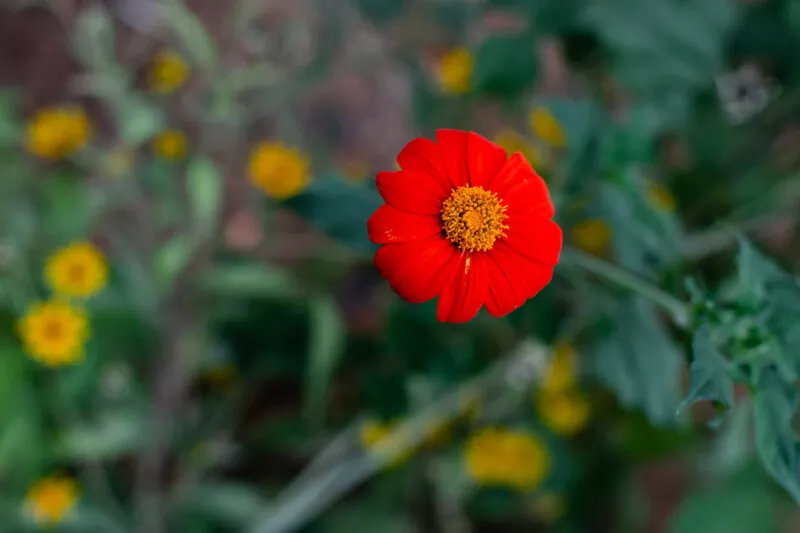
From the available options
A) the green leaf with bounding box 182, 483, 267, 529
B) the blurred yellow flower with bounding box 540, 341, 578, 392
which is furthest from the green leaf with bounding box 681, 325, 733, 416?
the green leaf with bounding box 182, 483, 267, 529

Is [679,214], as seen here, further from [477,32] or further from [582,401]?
[477,32]

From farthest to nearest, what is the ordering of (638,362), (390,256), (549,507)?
(549,507) → (638,362) → (390,256)

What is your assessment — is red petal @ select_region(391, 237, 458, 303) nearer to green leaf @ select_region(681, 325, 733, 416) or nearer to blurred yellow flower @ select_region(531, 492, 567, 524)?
green leaf @ select_region(681, 325, 733, 416)

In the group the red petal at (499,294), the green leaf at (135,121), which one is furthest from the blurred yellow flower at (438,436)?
the red petal at (499,294)

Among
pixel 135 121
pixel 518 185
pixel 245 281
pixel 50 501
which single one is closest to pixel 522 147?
pixel 245 281

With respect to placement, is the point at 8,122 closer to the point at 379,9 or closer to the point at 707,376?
the point at 379,9

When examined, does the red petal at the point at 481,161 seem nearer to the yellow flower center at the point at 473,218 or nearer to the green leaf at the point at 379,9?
the yellow flower center at the point at 473,218
